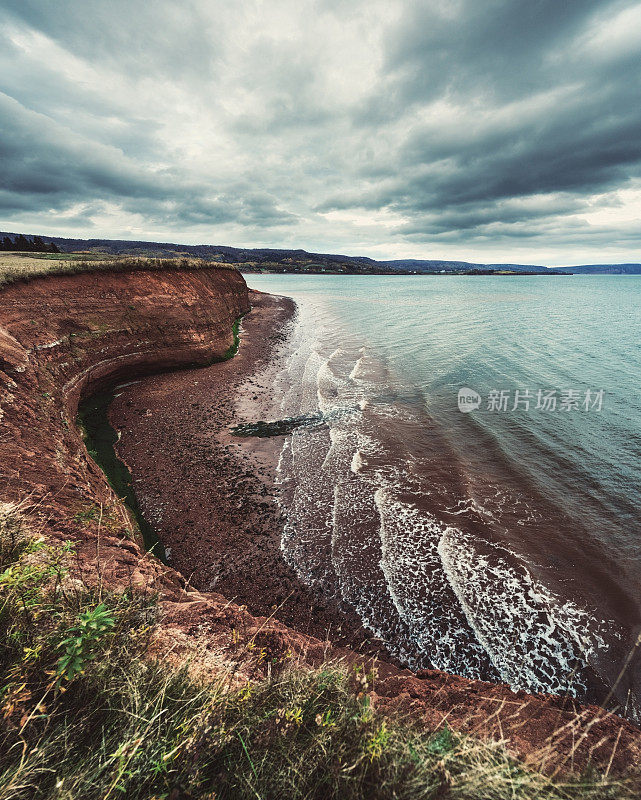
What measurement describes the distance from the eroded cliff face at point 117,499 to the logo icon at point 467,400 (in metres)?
13.1

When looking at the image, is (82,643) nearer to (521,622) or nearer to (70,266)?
(521,622)

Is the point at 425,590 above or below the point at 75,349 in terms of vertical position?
below

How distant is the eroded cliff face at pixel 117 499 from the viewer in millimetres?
4398

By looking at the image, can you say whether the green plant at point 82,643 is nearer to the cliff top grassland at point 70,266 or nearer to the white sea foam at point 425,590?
the white sea foam at point 425,590

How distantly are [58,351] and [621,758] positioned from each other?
20306 mm

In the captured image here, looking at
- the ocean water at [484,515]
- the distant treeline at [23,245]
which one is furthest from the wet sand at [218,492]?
the distant treeline at [23,245]

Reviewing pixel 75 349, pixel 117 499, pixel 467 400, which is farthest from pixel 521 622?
pixel 75 349

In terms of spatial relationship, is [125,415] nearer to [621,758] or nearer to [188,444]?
[188,444]

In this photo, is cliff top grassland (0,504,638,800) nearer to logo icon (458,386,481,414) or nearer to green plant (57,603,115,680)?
green plant (57,603,115,680)

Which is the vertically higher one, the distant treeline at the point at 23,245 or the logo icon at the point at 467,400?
the distant treeline at the point at 23,245

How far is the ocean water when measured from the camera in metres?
6.68

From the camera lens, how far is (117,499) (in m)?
9.55

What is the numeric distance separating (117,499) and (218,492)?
2.88m

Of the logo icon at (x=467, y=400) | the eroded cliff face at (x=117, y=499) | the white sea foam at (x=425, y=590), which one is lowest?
the white sea foam at (x=425, y=590)
